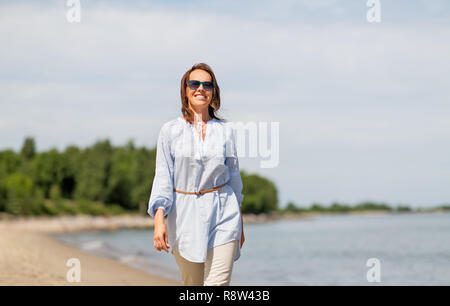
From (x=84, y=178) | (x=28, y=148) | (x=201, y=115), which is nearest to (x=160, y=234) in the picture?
(x=201, y=115)

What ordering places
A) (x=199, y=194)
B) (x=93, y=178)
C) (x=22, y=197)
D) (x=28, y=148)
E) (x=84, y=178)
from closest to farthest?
(x=199, y=194)
(x=22, y=197)
(x=93, y=178)
(x=84, y=178)
(x=28, y=148)

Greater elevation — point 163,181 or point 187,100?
point 187,100

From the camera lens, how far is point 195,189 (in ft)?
10.5

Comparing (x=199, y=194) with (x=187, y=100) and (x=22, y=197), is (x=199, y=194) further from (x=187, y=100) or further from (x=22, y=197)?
(x=22, y=197)

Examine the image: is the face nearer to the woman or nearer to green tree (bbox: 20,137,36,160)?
the woman

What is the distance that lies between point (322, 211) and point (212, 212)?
18980 cm

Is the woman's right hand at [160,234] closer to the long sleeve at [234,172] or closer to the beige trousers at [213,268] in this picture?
the beige trousers at [213,268]

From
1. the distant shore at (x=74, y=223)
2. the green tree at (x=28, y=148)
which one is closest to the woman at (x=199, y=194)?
the distant shore at (x=74, y=223)

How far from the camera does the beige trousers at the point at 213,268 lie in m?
3.14

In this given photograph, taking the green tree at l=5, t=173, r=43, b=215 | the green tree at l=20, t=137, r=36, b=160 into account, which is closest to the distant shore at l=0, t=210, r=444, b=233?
the green tree at l=5, t=173, r=43, b=215

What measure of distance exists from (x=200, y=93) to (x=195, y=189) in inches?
24.1
